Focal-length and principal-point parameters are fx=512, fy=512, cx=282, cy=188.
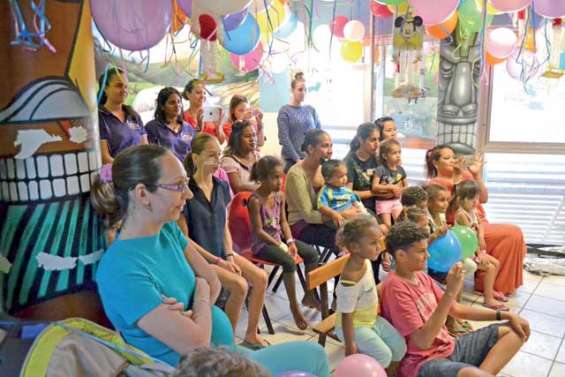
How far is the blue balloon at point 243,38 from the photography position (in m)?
3.31

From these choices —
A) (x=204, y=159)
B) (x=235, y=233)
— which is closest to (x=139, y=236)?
(x=204, y=159)

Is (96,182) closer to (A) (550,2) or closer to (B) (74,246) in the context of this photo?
(B) (74,246)

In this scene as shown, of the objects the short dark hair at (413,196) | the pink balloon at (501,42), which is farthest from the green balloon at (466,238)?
the pink balloon at (501,42)

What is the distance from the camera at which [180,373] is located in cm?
92

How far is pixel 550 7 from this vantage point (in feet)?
10.7

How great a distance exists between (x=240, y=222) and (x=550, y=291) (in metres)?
2.33

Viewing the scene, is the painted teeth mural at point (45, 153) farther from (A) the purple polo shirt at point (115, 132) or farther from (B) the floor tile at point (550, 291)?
(B) the floor tile at point (550, 291)

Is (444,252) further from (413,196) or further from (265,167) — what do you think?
(265,167)

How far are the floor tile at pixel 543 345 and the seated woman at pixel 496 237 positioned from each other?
0.61 m

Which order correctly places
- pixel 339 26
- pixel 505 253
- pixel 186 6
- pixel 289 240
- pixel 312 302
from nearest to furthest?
pixel 186 6
pixel 289 240
pixel 312 302
pixel 505 253
pixel 339 26

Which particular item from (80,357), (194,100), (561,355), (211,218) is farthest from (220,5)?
(561,355)

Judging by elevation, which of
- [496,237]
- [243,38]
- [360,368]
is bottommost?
[496,237]

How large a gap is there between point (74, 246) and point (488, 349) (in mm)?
1696

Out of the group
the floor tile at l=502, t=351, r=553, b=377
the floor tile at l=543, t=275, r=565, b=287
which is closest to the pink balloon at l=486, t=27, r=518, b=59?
the floor tile at l=543, t=275, r=565, b=287
